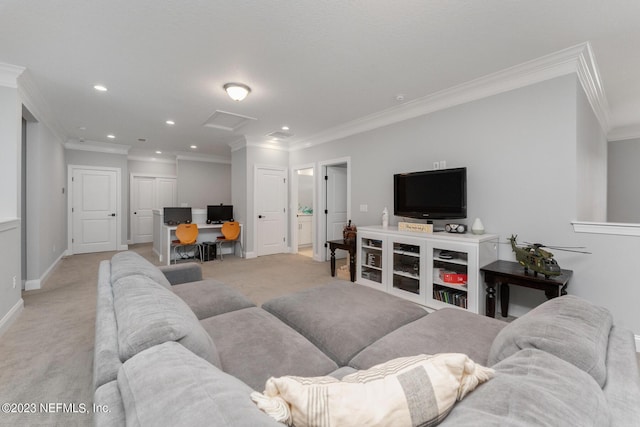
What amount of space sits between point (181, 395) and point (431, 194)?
3.45 metres

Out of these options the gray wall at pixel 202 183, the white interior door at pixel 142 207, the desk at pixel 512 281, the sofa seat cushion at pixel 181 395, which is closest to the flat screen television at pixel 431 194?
the desk at pixel 512 281

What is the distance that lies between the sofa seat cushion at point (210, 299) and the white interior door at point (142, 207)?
22.8 feet

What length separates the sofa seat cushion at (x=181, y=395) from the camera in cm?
54

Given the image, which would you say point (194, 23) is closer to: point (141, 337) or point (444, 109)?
point (141, 337)

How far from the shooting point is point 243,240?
6.11 meters

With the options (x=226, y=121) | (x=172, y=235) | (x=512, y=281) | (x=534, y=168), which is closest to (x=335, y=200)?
(x=226, y=121)

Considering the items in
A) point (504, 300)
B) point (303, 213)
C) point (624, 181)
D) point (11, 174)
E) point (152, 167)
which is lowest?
point (504, 300)

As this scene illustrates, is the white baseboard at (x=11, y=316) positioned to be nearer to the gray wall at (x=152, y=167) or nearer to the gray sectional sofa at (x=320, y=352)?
the gray sectional sofa at (x=320, y=352)

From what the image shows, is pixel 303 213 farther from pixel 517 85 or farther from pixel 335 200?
pixel 517 85

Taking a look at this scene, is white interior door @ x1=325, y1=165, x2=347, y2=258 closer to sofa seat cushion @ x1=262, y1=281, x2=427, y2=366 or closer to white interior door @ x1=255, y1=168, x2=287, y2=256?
white interior door @ x1=255, y1=168, x2=287, y2=256

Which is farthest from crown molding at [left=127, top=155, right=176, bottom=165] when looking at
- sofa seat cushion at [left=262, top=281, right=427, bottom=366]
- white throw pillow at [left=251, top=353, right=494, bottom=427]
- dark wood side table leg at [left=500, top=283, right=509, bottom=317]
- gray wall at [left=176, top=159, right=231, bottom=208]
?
white throw pillow at [left=251, top=353, right=494, bottom=427]

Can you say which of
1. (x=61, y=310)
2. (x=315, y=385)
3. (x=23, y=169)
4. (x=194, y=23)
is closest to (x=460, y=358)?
(x=315, y=385)

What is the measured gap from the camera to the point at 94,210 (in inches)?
260

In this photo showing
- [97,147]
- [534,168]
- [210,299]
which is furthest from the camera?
[97,147]
